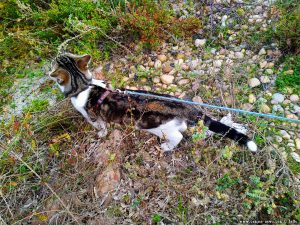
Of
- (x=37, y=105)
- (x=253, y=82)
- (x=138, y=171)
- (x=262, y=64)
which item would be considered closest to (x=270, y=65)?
(x=262, y=64)

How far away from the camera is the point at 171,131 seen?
2.89 metres

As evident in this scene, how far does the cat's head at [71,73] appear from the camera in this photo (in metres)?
2.87

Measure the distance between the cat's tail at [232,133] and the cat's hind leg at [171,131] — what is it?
0.27m

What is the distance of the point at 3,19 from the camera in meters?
4.26

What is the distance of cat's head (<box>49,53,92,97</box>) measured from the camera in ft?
9.41

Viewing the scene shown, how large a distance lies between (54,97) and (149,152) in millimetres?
1483

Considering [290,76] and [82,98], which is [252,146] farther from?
[82,98]

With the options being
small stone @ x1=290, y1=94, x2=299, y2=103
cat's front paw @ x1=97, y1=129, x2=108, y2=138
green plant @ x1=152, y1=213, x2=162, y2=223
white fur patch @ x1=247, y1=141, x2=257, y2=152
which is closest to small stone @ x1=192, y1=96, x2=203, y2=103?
white fur patch @ x1=247, y1=141, x2=257, y2=152

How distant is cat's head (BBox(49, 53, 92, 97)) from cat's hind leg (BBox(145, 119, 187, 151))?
0.90 metres

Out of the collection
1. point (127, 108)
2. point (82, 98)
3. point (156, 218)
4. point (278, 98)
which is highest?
point (82, 98)

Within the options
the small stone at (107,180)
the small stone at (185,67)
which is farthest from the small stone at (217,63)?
the small stone at (107,180)

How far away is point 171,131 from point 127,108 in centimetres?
51

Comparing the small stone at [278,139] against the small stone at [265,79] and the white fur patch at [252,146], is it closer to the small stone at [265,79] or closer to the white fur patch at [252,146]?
the white fur patch at [252,146]

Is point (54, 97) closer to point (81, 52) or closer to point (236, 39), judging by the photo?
point (81, 52)
